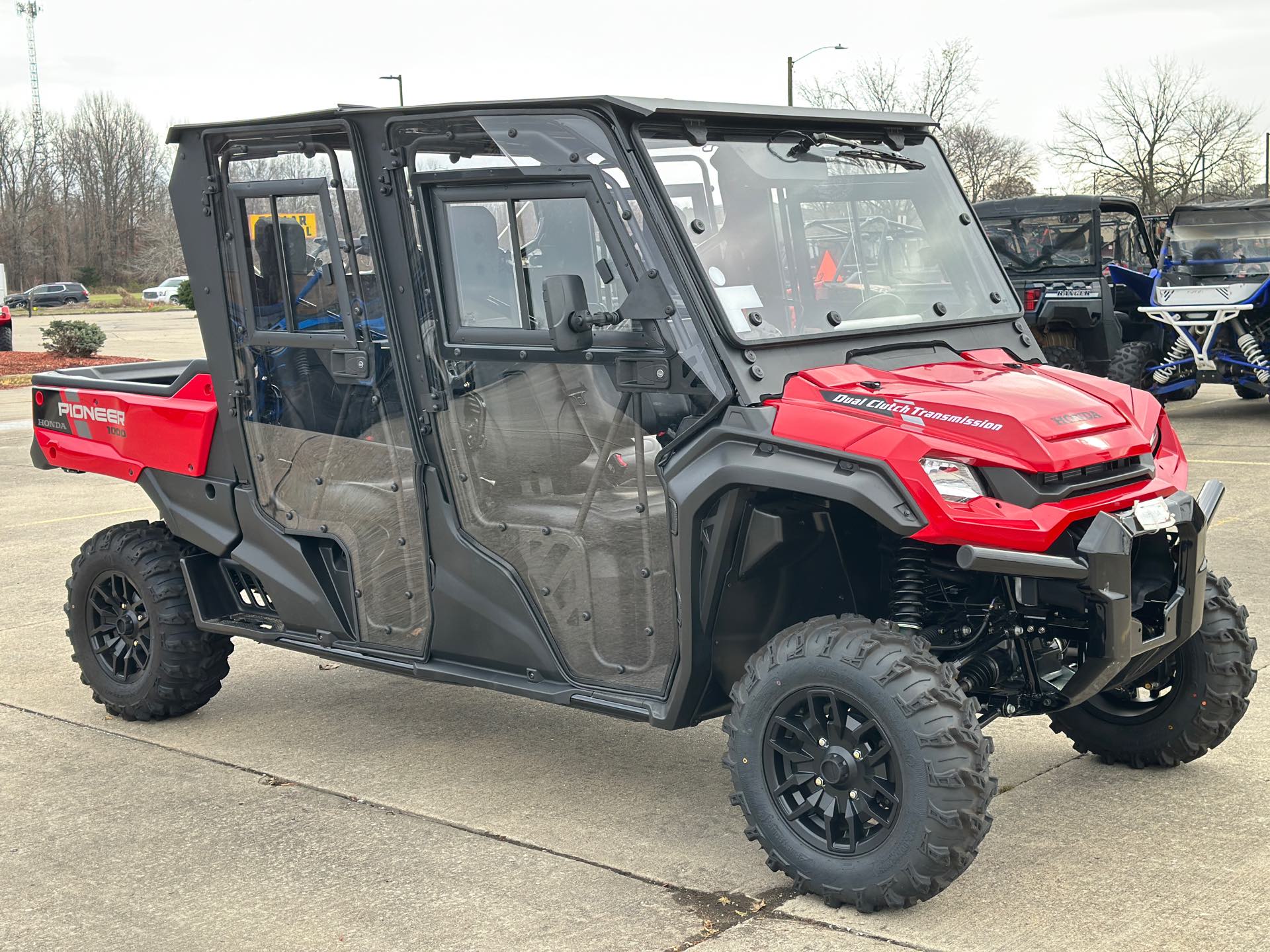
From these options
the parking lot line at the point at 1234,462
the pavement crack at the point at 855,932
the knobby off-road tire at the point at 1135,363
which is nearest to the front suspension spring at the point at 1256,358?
the knobby off-road tire at the point at 1135,363

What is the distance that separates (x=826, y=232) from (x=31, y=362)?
2225 cm

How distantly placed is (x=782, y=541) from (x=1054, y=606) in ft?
2.48

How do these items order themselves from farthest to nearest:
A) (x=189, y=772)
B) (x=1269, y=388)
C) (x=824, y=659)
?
1. (x=1269, y=388)
2. (x=189, y=772)
3. (x=824, y=659)

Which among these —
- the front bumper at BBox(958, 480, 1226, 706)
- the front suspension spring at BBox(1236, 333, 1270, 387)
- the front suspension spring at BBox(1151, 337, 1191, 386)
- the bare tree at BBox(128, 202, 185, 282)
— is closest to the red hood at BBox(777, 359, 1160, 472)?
the front bumper at BBox(958, 480, 1226, 706)

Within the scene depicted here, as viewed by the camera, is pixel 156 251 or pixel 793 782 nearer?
pixel 793 782

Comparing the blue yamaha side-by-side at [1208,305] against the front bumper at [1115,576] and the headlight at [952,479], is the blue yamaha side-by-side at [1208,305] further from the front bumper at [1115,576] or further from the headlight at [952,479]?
the headlight at [952,479]

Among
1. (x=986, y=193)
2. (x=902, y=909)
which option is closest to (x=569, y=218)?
(x=902, y=909)

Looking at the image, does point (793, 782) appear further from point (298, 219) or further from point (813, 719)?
point (298, 219)

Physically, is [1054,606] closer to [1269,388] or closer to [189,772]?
[189,772]

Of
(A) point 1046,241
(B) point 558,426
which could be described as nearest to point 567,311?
(B) point 558,426

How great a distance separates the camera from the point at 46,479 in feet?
41.2

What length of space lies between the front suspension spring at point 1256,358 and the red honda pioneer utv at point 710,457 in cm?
1032

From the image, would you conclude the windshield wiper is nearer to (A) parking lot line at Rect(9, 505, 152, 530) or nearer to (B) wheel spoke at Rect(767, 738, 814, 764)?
(B) wheel spoke at Rect(767, 738, 814, 764)

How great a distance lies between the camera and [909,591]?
4227 millimetres
